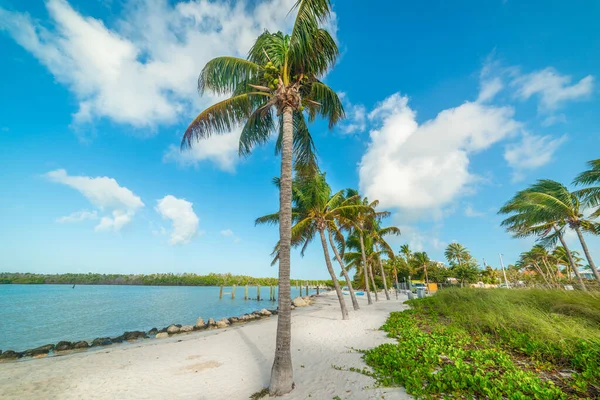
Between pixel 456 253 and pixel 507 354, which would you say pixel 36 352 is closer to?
pixel 507 354

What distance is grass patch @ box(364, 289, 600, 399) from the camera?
3.57 m

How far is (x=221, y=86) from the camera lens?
297 inches

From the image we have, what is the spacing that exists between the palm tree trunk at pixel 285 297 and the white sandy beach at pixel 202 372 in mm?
336

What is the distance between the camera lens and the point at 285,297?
5281mm

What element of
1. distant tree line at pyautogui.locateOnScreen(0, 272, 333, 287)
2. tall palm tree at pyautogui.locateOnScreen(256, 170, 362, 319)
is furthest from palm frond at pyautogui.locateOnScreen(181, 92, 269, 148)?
distant tree line at pyautogui.locateOnScreen(0, 272, 333, 287)

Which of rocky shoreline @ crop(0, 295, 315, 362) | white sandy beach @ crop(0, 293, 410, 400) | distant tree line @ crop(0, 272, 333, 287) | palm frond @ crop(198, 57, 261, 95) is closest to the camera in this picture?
white sandy beach @ crop(0, 293, 410, 400)

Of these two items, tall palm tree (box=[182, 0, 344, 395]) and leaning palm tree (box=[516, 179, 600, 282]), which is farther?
leaning palm tree (box=[516, 179, 600, 282])

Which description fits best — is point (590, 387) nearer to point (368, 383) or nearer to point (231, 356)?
point (368, 383)

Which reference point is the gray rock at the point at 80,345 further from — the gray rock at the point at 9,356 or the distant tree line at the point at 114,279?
the distant tree line at the point at 114,279

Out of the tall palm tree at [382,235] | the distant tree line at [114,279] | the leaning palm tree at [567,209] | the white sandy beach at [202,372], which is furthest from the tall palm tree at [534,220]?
the distant tree line at [114,279]

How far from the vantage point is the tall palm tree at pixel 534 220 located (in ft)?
47.2

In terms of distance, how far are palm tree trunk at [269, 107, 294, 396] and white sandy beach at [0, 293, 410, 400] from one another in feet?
1.10

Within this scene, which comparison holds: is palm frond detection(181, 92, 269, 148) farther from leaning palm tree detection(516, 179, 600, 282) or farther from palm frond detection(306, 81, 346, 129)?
leaning palm tree detection(516, 179, 600, 282)

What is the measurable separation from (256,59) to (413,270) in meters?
42.4
